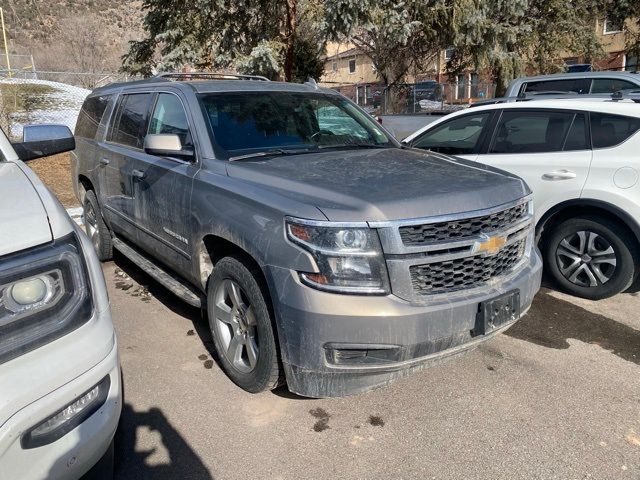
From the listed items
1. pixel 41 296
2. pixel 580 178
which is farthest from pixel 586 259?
pixel 41 296

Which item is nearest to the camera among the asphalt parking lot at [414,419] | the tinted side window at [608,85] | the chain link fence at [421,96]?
the asphalt parking lot at [414,419]

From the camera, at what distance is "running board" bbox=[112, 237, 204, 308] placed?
3.75 meters

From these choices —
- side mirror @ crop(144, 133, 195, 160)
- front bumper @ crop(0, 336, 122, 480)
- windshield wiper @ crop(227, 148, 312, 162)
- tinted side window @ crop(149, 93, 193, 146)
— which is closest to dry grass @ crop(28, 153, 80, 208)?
tinted side window @ crop(149, 93, 193, 146)

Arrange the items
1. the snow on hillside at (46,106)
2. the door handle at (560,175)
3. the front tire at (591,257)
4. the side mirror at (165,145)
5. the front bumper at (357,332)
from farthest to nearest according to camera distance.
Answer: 1. the snow on hillside at (46,106)
2. the door handle at (560,175)
3. the front tire at (591,257)
4. the side mirror at (165,145)
5. the front bumper at (357,332)

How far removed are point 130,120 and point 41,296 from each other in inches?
125

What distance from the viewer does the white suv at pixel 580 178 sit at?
170 inches

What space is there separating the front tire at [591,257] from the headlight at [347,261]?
2.81m

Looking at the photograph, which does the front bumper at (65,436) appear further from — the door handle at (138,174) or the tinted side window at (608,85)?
the tinted side window at (608,85)

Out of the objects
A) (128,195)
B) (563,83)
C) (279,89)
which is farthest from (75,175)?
(563,83)

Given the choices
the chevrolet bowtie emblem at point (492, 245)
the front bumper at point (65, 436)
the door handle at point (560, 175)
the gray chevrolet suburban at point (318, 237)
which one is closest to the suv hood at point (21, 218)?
the front bumper at point (65, 436)

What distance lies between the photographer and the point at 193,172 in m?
3.45

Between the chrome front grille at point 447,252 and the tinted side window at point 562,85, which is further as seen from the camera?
the tinted side window at point 562,85

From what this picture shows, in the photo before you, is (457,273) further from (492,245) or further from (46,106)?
(46,106)

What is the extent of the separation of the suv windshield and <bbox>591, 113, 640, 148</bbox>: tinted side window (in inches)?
72.2
